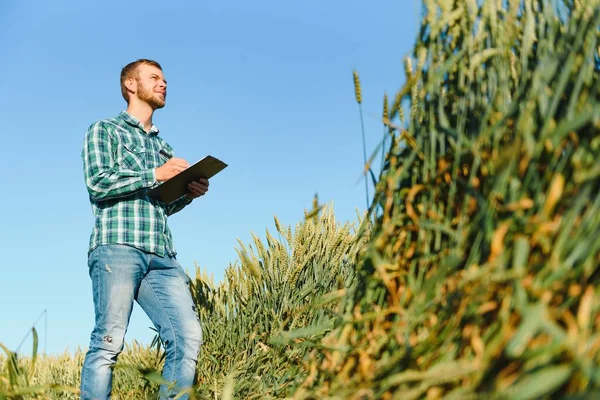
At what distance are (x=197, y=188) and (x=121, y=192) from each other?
0.41m

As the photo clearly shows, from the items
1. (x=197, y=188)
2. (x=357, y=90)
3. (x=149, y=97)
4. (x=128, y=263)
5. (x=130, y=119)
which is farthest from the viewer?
(x=149, y=97)

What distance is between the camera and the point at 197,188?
3.34 meters

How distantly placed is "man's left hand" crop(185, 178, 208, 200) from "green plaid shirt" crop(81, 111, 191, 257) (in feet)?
0.52

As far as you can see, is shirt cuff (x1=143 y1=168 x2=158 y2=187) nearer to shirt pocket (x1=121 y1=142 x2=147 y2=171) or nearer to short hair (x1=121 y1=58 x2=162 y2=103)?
shirt pocket (x1=121 y1=142 x2=147 y2=171)

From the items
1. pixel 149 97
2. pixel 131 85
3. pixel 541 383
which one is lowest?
pixel 541 383

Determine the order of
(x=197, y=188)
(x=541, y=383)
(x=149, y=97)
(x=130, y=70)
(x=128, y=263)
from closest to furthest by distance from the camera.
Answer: (x=541, y=383) < (x=128, y=263) < (x=197, y=188) < (x=149, y=97) < (x=130, y=70)

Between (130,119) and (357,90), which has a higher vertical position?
(130,119)

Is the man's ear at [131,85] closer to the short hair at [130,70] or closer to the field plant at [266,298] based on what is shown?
the short hair at [130,70]

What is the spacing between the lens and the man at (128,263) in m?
2.98

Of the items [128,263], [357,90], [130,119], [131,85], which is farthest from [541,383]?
[131,85]

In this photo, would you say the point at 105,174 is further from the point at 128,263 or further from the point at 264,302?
the point at 264,302

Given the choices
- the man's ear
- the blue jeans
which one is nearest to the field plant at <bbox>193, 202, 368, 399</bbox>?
the blue jeans

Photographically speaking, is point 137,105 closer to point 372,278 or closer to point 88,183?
point 88,183

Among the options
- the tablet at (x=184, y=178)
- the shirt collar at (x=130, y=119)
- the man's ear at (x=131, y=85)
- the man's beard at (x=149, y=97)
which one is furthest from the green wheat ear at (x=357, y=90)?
the man's ear at (x=131, y=85)
